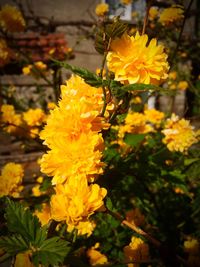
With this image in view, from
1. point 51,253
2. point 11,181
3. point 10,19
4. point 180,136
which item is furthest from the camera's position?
point 10,19

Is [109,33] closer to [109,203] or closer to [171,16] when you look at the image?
[109,203]

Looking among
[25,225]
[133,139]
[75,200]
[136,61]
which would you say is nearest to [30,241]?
[25,225]

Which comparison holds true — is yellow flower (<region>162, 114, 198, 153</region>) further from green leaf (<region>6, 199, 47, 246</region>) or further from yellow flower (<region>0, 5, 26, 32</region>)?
yellow flower (<region>0, 5, 26, 32</region>)

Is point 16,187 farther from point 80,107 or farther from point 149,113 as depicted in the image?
point 149,113

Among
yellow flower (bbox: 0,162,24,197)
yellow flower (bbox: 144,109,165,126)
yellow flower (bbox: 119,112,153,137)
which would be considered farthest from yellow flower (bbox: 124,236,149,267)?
yellow flower (bbox: 144,109,165,126)

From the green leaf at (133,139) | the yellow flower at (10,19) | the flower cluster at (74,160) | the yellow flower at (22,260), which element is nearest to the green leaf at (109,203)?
the flower cluster at (74,160)

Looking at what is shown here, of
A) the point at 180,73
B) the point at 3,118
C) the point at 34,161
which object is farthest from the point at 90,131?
the point at 180,73
